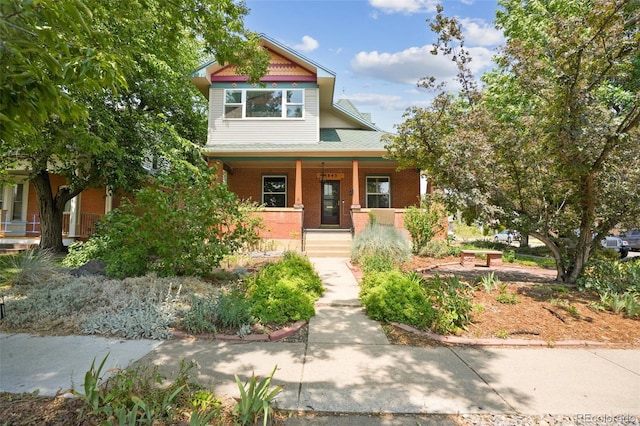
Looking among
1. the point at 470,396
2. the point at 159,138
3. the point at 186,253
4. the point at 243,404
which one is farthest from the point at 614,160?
the point at 159,138

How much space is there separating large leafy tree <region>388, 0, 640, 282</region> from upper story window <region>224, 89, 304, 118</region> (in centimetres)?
785

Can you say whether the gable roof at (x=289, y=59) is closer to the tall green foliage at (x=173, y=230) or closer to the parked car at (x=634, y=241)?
the tall green foliage at (x=173, y=230)

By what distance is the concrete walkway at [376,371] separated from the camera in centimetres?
285

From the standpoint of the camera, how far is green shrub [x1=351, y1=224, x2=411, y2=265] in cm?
935

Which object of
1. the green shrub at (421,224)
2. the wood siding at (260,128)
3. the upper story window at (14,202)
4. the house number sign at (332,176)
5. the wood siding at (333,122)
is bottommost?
the green shrub at (421,224)

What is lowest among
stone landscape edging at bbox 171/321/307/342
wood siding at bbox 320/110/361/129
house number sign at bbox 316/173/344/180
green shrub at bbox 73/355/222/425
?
stone landscape edging at bbox 171/321/307/342

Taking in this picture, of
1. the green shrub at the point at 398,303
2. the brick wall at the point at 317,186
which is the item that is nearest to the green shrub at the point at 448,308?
the green shrub at the point at 398,303

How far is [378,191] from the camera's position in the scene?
1588 centimetres

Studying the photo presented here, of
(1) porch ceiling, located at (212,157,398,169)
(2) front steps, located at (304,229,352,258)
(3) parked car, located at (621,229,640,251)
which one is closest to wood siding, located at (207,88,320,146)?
(1) porch ceiling, located at (212,157,398,169)

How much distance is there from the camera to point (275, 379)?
10.5ft

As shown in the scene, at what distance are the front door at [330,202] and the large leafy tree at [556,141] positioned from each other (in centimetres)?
800

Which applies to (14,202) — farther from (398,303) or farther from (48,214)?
(398,303)

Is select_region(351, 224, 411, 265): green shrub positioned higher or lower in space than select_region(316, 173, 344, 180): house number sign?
lower

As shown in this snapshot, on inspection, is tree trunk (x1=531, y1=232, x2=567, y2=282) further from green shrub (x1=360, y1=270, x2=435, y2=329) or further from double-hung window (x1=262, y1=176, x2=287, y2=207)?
double-hung window (x1=262, y1=176, x2=287, y2=207)
